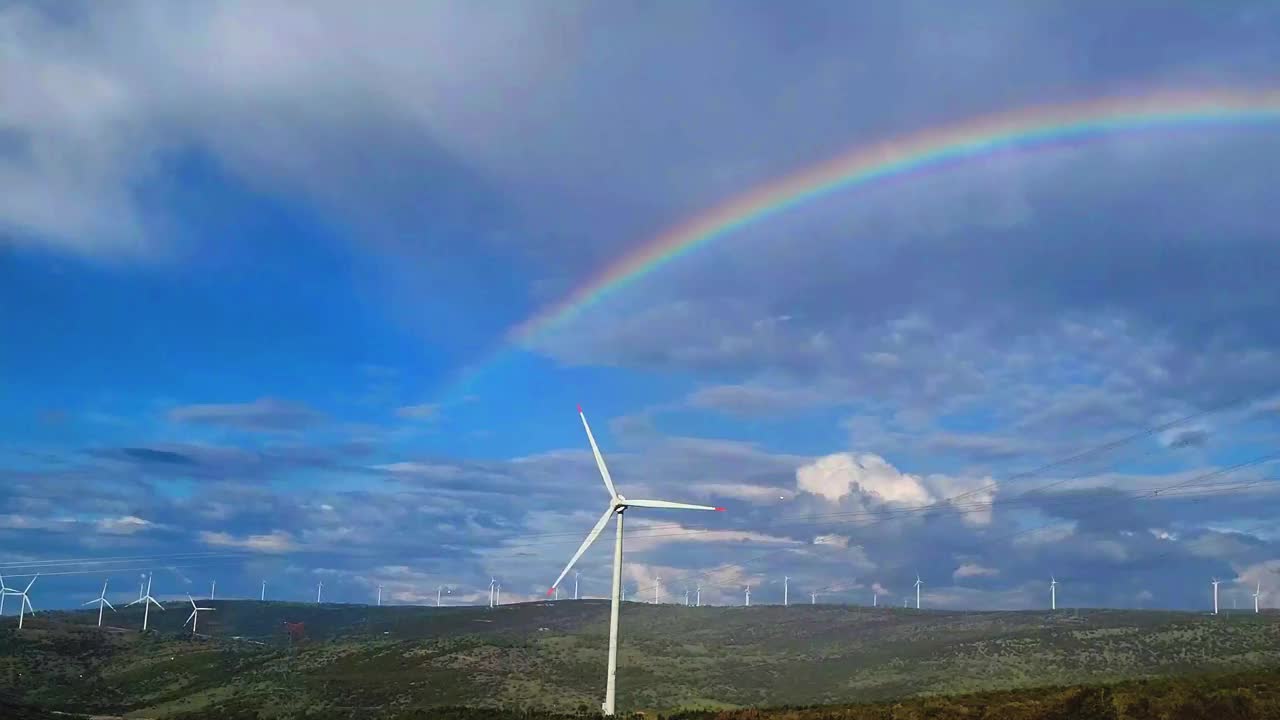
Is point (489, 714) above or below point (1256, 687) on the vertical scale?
below

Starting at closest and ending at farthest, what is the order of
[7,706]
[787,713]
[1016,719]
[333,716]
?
1. [1016,719]
2. [787,713]
3. [7,706]
4. [333,716]

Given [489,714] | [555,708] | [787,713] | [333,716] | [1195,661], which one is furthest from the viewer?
[1195,661]

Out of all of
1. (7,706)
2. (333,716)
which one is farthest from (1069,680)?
(7,706)

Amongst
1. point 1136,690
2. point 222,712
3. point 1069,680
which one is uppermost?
point 1136,690

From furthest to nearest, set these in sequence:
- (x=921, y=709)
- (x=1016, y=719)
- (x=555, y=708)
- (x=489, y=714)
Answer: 1. (x=555, y=708)
2. (x=489, y=714)
3. (x=921, y=709)
4. (x=1016, y=719)

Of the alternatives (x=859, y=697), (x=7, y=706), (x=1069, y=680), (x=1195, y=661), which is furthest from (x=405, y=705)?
(x=1195, y=661)

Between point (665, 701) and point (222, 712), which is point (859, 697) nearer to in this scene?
point (665, 701)

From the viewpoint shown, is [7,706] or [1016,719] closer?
[1016,719]

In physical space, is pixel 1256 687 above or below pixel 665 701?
above

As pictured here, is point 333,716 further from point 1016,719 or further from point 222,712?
point 1016,719
